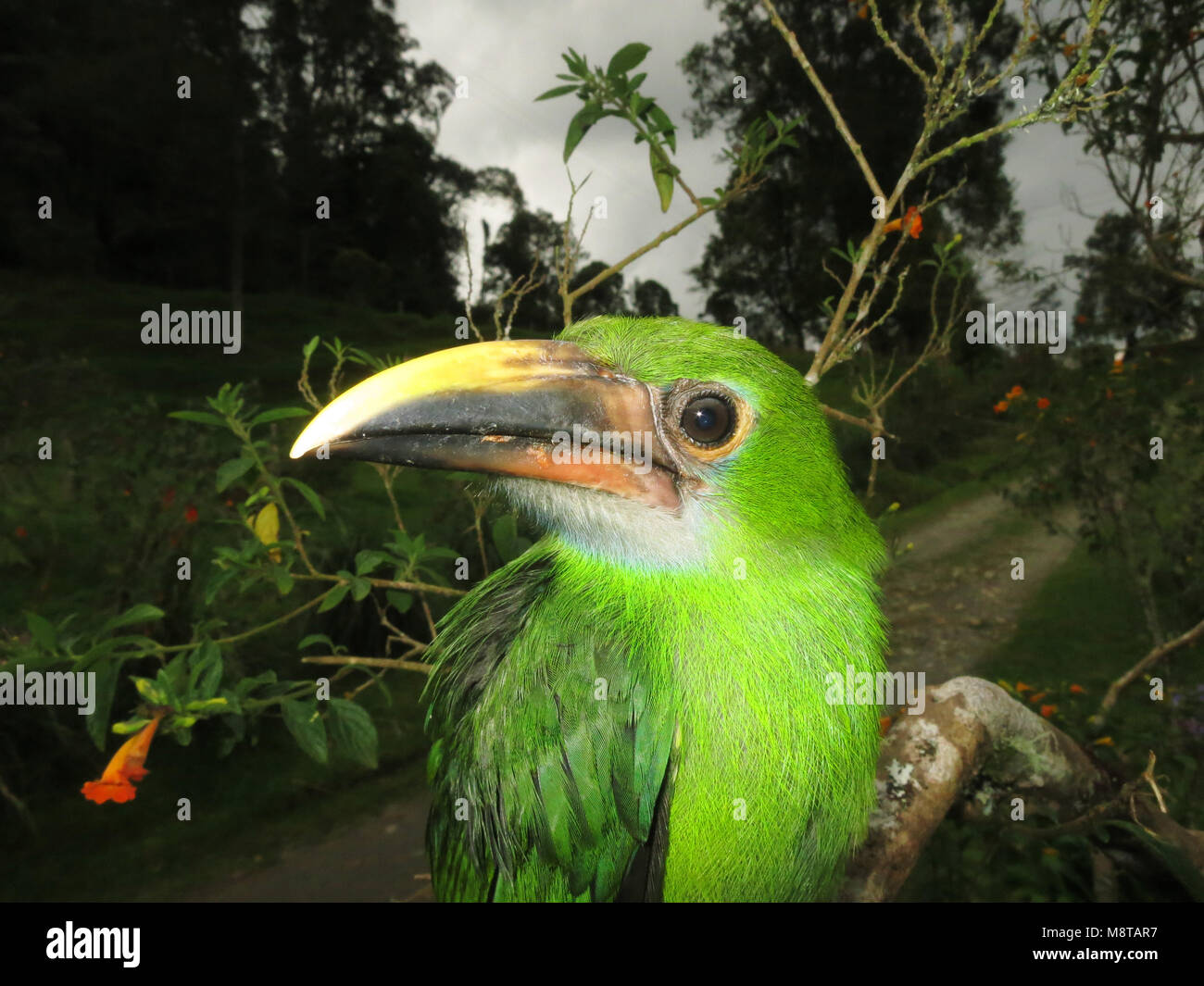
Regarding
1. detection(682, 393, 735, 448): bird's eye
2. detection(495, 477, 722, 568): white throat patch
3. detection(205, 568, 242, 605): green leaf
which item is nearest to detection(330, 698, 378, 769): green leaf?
detection(205, 568, 242, 605): green leaf

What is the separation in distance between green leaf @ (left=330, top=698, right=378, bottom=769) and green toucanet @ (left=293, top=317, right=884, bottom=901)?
1.17 ft

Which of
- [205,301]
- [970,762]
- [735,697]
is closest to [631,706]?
[735,697]

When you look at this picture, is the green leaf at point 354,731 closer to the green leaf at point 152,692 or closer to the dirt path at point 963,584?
the green leaf at point 152,692

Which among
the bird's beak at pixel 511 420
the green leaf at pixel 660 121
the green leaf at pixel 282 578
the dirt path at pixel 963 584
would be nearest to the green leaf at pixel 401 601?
the green leaf at pixel 282 578

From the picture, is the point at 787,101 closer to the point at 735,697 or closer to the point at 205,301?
the point at 205,301

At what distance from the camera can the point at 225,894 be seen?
3391 millimetres

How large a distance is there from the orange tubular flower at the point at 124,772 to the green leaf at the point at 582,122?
188cm

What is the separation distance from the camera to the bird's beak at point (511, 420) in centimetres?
140

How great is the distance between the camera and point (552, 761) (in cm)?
152

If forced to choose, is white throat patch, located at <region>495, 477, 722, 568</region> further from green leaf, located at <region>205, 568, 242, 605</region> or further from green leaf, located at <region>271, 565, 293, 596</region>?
green leaf, located at <region>205, 568, 242, 605</region>

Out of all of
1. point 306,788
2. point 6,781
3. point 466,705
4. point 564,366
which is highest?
point 564,366

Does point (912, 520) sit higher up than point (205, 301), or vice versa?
point (205, 301)

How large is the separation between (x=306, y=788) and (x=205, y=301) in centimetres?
301

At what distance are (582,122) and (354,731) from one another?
1812 millimetres
